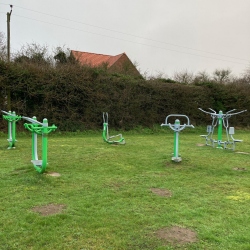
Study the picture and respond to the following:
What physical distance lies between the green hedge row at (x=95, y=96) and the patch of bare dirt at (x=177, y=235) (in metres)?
9.08

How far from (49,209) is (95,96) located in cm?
911

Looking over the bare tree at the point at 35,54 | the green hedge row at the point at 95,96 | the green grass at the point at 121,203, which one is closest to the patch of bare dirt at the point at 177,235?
the green grass at the point at 121,203

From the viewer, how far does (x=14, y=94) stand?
10.6m

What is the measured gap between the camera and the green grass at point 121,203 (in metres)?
2.40

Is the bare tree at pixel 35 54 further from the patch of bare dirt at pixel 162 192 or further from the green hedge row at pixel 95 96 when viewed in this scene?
the patch of bare dirt at pixel 162 192

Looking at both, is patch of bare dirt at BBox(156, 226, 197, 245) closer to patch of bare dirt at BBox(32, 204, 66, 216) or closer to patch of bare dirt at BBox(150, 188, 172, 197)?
patch of bare dirt at BBox(150, 188, 172, 197)

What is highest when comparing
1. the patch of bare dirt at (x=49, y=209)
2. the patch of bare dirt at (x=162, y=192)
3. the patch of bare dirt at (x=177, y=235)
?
the patch of bare dirt at (x=162, y=192)

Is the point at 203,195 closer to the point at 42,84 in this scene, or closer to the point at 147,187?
the point at 147,187

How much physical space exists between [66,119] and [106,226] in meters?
9.00

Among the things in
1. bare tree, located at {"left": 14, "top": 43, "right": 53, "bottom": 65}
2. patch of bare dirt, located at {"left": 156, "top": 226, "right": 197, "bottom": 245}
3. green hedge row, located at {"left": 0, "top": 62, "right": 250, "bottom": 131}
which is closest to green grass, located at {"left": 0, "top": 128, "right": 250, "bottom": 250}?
patch of bare dirt, located at {"left": 156, "top": 226, "right": 197, "bottom": 245}

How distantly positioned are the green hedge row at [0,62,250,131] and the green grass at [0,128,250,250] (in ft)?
17.7

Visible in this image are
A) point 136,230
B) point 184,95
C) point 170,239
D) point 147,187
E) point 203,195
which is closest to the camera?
point 170,239

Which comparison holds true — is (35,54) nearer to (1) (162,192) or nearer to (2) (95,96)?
(2) (95,96)

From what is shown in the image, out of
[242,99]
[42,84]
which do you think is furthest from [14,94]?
[242,99]
